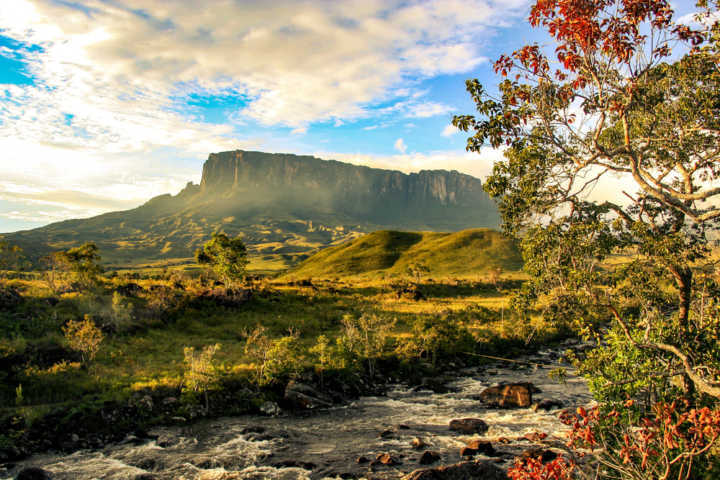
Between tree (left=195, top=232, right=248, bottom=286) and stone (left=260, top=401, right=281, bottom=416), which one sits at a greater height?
tree (left=195, top=232, right=248, bottom=286)

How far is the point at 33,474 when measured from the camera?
52.4 ft

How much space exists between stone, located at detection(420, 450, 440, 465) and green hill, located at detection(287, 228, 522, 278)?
99.7 metres

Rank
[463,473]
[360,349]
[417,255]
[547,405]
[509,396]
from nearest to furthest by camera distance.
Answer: [463,473], [547,405], [509,396], [360,349], [417,255]

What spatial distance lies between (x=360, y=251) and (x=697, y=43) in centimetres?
15324

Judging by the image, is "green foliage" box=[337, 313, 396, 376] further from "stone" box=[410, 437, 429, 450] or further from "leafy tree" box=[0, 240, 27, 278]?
"leafy tree" box=[0, 240, 27, 278]

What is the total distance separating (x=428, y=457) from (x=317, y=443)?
588 cm

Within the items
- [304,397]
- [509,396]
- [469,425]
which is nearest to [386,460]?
[469,425]

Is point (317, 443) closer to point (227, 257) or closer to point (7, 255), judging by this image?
point (7, 255)

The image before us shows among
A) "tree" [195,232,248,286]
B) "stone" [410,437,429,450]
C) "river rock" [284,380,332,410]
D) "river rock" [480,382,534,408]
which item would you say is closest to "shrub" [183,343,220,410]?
"river rock" [284,380,332,410]

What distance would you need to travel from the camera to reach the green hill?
12900 centimetres

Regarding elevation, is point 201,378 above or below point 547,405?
above

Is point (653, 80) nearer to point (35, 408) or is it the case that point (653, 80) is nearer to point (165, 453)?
point (165, 453)

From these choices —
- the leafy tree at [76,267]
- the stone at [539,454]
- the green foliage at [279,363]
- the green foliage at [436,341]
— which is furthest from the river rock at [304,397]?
the leafy tree at [76,267]

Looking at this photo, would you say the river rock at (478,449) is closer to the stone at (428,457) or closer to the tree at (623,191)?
the stone at (428,457)
